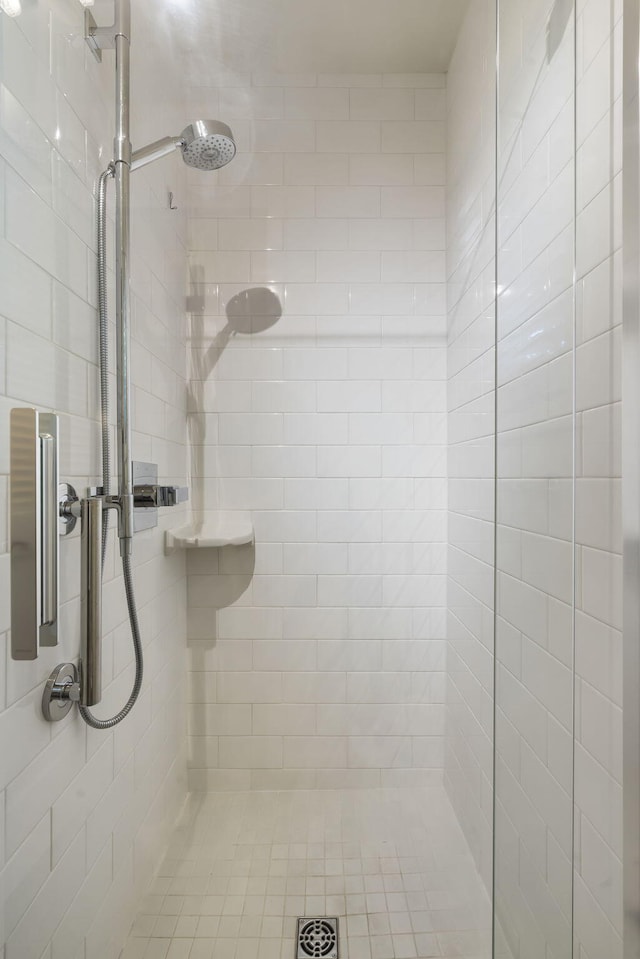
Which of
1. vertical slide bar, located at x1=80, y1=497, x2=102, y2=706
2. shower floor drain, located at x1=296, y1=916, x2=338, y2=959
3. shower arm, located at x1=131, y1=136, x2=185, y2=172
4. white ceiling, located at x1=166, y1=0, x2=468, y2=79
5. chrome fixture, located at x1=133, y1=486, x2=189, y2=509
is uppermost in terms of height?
white ceiling, located at x1=166, y1=0, x2=468, y2=79

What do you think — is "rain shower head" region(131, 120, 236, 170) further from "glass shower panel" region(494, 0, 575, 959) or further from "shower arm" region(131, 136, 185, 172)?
"glass shower panel" region(494, 0, 575, 959)

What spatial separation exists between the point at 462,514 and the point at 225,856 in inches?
31.2

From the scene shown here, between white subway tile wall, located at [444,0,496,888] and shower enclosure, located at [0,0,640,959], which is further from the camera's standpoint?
white subway tile wall, located at [444,0,496,888]

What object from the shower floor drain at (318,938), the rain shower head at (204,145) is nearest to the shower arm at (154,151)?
the rain shower head at (204,145)

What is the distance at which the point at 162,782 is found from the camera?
3.31ft

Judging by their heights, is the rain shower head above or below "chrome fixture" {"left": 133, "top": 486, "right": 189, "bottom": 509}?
above

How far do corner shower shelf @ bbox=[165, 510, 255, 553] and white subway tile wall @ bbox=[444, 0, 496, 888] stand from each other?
0.41 m

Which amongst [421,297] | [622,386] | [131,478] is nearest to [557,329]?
[622,386]

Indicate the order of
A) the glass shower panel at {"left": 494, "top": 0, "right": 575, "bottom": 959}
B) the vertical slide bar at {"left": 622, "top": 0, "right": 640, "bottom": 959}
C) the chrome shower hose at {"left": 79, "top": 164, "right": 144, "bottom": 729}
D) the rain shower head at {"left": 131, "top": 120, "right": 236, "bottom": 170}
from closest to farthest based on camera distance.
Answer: the vertical slide bar at {"left": 622, "top": 0, "right": 640, "bottom": 959}
the glass shower panel at {"left": 494, "top": 0, "right": 575, "bottom": 959}
the chrome shower hose at {"left": 79, "top": 164, "right": 144, "bottom": 729}
the rain shower head at {"left": 131, "top": 120, "right": 236, "bottom": 170}

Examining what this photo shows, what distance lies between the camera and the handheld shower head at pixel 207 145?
0.98 metres

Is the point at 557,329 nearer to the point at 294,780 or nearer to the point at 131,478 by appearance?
the point at 131,478

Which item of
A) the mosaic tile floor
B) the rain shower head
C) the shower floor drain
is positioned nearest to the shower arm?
the rain shower head

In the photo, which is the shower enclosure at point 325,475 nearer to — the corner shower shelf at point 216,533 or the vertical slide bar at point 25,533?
the corner shower shelf at point 216,533

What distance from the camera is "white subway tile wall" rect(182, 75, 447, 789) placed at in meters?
1.00
